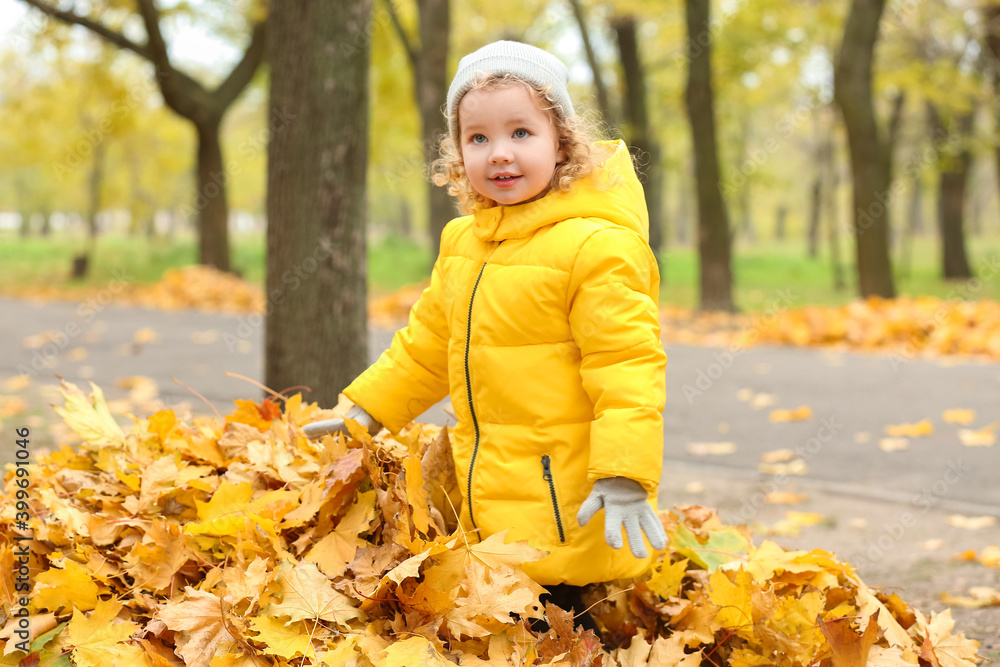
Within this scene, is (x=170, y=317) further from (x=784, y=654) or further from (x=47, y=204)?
(x=47, y=204)

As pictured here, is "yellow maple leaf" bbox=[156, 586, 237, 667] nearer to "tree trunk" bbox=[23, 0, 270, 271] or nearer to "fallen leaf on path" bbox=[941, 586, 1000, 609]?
"fallen leaf on path" bbox=[941, 586, 1000, 609]

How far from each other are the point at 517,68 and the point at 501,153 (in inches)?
7.6

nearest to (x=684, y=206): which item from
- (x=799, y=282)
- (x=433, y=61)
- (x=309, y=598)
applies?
(x=799, y=282)

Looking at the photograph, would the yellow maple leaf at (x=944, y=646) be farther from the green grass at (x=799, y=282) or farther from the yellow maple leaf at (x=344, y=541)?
the green grass at (x=799, y=282)

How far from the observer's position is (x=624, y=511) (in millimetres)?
1780

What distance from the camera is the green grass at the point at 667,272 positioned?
1744 centimetres

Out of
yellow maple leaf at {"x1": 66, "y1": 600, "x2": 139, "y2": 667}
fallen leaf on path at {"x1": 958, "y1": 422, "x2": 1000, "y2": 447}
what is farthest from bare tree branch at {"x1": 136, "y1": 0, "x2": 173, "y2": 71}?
yellow maple leaf at {"x1": 66, "y1": 600, "x2": 139, "y2": 667}

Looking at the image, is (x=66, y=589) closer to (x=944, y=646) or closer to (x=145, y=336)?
(x=944, y=646)

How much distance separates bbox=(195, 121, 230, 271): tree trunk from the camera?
13.7 metres

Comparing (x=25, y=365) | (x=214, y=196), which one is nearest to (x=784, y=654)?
(x=25, y=365)

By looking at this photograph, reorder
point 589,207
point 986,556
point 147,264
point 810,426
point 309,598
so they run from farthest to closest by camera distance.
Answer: point 147,264, point 810,426, point 986,556, point 589,207, point 309,598

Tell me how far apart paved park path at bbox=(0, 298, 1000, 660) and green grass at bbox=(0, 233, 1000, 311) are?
22.2 ft

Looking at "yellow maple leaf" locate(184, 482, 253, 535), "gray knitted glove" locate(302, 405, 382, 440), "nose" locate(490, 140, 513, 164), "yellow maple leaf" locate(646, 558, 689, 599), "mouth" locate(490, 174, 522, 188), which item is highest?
"nose" locate(490, 140, 513, 164)

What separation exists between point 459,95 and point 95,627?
1.45 metres
